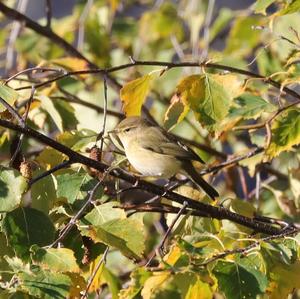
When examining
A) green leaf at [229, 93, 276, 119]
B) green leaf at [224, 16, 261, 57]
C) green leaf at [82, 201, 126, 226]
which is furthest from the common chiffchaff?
green leaf at [224, 16, 261, 57]

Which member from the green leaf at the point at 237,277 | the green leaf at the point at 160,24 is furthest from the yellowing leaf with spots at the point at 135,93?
the green leaf at the point at 160,24

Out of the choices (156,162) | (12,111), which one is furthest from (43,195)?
(156,162)

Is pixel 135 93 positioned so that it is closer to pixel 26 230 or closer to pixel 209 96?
pixel 209 96

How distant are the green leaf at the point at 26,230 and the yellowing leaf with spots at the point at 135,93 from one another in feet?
1.85

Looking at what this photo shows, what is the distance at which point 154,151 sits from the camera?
344 centimetres

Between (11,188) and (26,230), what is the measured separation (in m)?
0.18

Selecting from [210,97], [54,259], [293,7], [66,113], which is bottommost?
[54,259]

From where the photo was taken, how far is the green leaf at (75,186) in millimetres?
2324

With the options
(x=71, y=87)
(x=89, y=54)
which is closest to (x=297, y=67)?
(x=71, y=87)

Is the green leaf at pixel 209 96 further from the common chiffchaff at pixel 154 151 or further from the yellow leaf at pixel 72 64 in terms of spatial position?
the yellow leaf at pixel 72 64

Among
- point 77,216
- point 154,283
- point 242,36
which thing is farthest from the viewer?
point 242,36

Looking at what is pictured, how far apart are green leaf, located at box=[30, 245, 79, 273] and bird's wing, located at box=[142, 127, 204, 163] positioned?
1.10 metres

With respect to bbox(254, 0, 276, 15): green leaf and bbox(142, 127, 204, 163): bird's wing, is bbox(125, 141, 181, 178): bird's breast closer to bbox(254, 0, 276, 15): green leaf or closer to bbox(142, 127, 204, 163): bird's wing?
bbox(142, 127, 204, 163): bird's wing

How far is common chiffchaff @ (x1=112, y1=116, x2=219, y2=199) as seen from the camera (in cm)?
322
